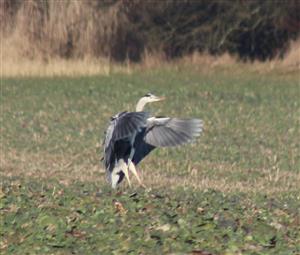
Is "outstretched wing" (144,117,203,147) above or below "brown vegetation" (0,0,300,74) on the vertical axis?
above

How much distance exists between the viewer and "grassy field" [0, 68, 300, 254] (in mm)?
8078

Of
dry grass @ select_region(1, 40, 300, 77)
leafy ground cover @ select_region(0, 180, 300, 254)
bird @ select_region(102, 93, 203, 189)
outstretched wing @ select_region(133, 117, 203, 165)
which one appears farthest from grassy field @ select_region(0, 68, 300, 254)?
dry grass @ select_region(1, 40, 300, 77)

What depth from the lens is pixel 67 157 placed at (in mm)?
14805

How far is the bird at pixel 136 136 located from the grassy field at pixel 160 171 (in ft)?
1.03

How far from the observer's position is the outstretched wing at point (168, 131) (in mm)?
10711

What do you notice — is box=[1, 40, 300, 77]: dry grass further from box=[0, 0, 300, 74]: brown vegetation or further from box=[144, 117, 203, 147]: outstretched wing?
box=[144, 117, 203, 147]: outstretched wing

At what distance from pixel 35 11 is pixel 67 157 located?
15.0 metres

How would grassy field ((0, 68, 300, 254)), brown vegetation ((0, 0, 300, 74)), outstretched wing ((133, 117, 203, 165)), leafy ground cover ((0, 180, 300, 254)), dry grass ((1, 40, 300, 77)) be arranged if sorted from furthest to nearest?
brown vegetation ((0, 0, 300, 74)) < dry grass ((1, 40, 300, 77)) < outstretched wing ((133, 117, 203, 165)) < grassy field ((0, 68, 300, 254)) < leafy ground cover ((0, 180, 300, 254))

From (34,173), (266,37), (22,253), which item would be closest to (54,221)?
(22,253)

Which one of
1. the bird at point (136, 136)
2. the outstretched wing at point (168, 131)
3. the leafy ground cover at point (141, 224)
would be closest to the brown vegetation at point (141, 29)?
the bird at point (136, 136)

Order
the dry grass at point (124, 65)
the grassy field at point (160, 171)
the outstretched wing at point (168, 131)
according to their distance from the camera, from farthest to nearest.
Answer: the dry grass at point (124, 65) → the outstretched wing at point (168, 131) → the grassy field at point (160, 171)

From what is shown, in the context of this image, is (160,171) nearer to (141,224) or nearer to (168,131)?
(168,131)

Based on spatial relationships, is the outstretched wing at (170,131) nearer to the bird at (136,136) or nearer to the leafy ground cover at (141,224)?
the bird at (136,136)

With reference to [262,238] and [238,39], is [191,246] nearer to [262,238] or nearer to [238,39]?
[262,238]
